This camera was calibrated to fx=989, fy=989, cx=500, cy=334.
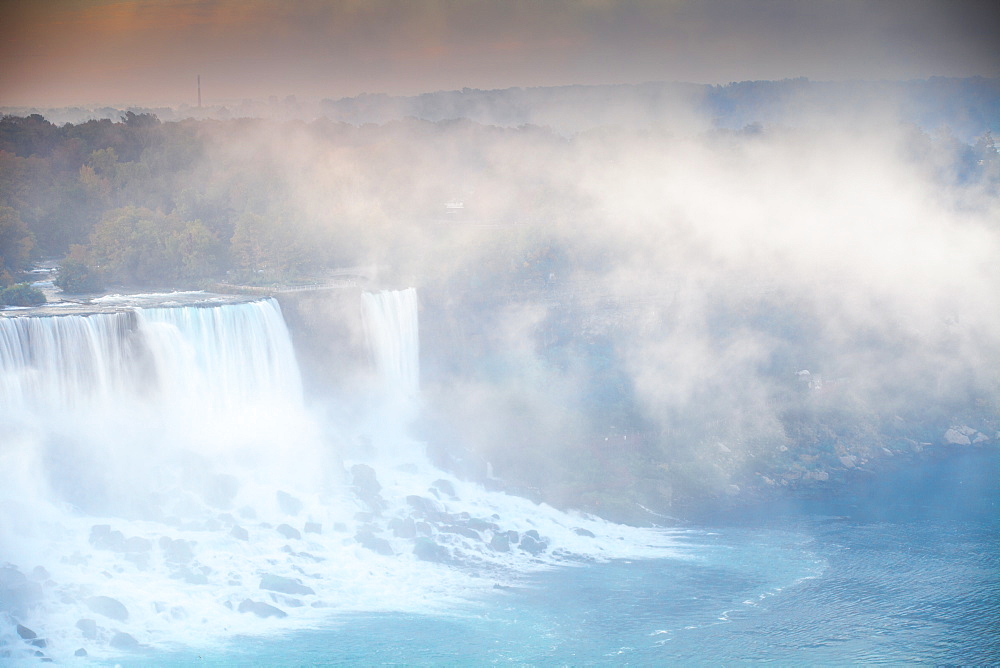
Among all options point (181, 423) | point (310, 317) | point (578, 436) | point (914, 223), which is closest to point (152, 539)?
point (181, 423)

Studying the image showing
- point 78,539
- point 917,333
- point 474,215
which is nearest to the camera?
point 78,539

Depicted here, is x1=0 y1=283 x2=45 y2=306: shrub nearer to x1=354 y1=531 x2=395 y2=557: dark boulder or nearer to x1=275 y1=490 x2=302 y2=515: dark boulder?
x1=275 y1=490 x2=302 y2=515: dark boulder

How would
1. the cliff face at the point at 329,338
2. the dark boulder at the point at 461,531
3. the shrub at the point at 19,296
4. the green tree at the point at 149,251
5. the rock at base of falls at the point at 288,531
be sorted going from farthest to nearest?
the green tree at the point at 149,251, the cliff face at the point at 329,338, the shrub at the point at 19,296, the dark boulder at the point at 461,531, the rock at base of falls at the point at 288,531

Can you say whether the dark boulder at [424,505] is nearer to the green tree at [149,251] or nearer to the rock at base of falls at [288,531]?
the rock at base of falls at [288,531]

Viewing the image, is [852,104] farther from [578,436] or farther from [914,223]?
[578,436]

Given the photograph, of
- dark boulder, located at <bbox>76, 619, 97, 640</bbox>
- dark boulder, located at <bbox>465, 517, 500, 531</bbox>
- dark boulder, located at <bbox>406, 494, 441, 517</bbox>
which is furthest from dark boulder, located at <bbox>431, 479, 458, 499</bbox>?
dark boulder, located at <bbox>76, 619, 97, 640</bbox>

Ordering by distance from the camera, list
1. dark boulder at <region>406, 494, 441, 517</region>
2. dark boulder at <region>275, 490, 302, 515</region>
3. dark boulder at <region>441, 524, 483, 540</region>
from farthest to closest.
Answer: dark boulder at <region>406, 494, 441, 517</region> < dark boulder at <region>275, 490, 302, 515</region> < dark boulder at <region>441, 524, 483, 540</region>

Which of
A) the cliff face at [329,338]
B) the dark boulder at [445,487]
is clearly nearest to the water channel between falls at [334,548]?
the dark boulder at [445,487]
